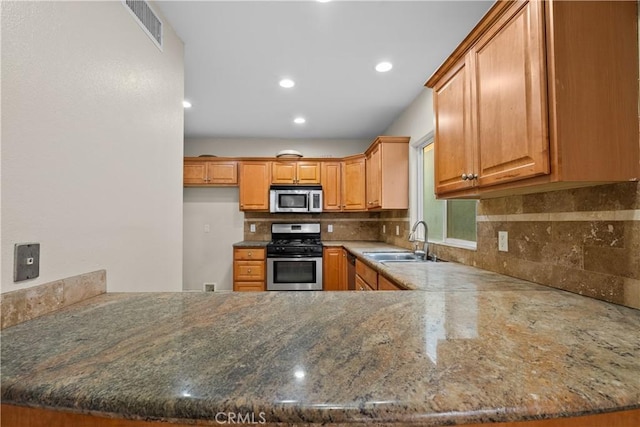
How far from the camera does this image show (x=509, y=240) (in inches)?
62.5

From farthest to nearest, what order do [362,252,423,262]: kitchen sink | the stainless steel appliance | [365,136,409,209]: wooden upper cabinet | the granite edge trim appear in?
1. the stainless steel appliance
2. [365,136,409,209]: wooden upper cabinet
3. [362,252,423,262]: kitchen sink
4. the granite edge trim

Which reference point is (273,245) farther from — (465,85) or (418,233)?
(465,85)

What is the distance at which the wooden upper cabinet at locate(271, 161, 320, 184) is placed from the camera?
13.7ft

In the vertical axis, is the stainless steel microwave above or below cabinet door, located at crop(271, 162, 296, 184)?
below

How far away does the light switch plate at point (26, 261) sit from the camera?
854 millimetres

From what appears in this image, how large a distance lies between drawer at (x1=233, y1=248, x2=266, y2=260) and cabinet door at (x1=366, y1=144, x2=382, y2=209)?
1.63 metres

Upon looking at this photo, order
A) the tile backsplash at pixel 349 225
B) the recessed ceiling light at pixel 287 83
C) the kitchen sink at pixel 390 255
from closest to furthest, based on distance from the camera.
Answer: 1. the recessed ceiling light at pixel 287 83
2. the kitchen sink at pixel 390 255
3. the tile backsplash at pixel 349 225

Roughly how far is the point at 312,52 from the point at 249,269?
9.11 feet

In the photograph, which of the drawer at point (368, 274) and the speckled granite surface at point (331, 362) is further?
the drawer at point (368, 274)

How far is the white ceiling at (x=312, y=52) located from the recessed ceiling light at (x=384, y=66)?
4 centimetres

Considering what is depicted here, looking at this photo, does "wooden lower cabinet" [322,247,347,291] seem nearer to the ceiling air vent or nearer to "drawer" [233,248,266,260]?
"drawer" [233,248,266,260]

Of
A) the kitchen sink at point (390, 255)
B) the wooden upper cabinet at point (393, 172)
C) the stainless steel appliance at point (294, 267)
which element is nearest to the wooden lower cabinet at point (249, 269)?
the stainless steel appliance at point (294, 267)

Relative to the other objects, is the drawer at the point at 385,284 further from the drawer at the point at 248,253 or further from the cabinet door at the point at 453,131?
the drawer at the point at 248,253

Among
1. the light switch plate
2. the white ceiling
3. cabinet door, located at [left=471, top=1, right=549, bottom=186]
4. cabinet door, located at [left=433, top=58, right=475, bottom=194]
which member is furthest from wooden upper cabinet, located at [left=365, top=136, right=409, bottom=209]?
the light switch plate
